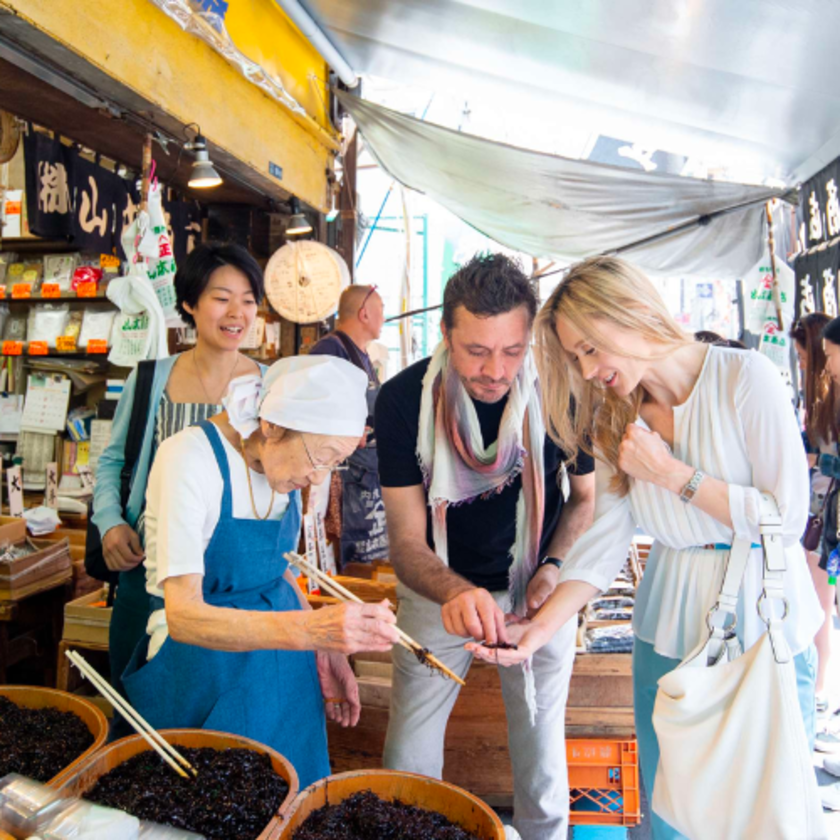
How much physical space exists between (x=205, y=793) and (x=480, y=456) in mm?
1183

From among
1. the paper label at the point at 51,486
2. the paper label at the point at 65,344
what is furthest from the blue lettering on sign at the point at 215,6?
the paper label at the point at 51,486

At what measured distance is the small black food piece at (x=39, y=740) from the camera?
1428 mm

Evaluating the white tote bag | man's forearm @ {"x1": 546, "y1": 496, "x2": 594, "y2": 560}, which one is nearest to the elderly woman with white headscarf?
the white tote bag

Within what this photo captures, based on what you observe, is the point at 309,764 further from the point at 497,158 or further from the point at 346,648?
the point at 497,158

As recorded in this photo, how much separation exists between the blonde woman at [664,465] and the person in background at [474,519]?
261 mm

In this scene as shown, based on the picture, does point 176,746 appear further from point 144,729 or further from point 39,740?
point 39,740

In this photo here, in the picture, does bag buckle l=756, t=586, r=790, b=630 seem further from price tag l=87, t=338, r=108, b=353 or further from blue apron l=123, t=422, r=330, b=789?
price tag l=87, t=338, r=108, b=353

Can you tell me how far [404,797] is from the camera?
1.42 m

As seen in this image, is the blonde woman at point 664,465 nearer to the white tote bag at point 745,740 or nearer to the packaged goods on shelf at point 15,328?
the white tote bag at point 745,740

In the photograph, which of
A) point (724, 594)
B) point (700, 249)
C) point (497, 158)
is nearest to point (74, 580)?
point (724, 594)

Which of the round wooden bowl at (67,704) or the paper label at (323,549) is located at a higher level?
the round wooden bowl at (67,704)

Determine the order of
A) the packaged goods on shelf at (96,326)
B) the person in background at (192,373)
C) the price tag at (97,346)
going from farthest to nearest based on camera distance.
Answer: the packaged goods on shelf at (96,326) → the price tag at (97,346) → the person in background at (192,373)

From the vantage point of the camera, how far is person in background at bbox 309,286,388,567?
4.58 meters

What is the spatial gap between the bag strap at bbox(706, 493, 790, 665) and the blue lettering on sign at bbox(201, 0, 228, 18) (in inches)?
142
